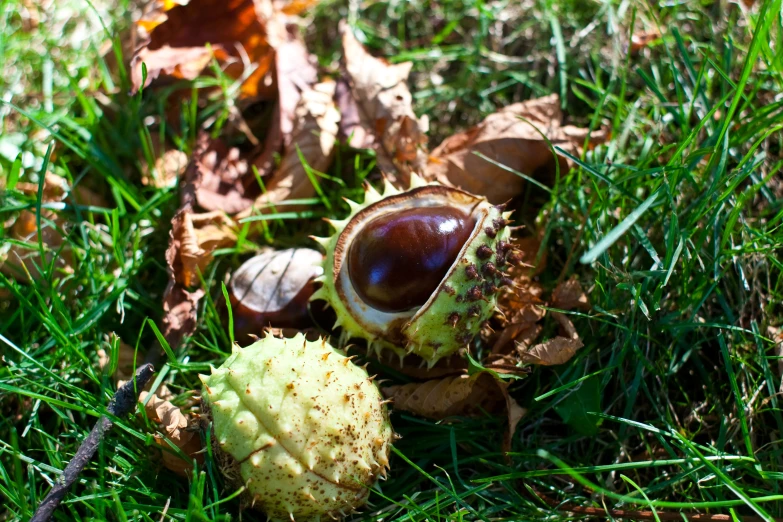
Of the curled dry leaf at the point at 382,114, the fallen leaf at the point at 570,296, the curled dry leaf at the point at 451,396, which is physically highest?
the curled dry leaf at the point at 382,114

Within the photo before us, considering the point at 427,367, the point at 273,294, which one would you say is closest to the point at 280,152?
the point at 273,294

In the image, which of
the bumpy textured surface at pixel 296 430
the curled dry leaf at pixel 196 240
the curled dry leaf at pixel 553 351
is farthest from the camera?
the curled dry leaf at pixel 196 240

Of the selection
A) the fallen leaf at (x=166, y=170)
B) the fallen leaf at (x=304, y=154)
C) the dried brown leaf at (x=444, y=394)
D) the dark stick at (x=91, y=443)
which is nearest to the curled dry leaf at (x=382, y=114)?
the fallen leaf at (x=304, y=154)

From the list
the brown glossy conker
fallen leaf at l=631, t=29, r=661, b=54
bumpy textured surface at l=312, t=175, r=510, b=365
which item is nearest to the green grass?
fallen leaf at l=631, t=29, r=661, b=54

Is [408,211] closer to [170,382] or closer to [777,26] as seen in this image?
[170,382]

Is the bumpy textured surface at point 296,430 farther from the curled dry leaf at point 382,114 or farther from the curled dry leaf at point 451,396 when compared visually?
the curled dry leaf at point 382,114

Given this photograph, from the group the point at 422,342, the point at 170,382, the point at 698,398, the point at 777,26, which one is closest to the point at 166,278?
the point at 170,382
